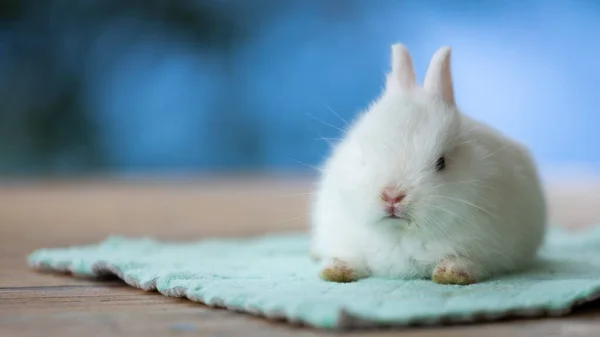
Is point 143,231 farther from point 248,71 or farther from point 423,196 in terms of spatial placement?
point 248,71

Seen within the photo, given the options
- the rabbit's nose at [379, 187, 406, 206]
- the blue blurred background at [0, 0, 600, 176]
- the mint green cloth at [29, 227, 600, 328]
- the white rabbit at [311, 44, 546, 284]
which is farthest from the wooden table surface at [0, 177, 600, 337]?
the blue blurred background at [0, 0, 600, 176]

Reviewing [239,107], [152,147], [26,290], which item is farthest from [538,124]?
[26,290]

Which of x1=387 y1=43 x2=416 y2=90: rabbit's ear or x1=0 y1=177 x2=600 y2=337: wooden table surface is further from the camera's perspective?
x1=387 y1=43 x2=416 y2=90: rabbit's ear

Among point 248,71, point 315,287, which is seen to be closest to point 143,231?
point 315,287

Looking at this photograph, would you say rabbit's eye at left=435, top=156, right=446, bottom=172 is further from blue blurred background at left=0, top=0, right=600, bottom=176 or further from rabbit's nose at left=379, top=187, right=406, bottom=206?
blue blurred background at left=0, top=0, right=600, bottom=176

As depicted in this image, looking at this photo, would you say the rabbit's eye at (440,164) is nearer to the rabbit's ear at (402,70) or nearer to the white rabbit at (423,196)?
the white rabbit at (423,196)

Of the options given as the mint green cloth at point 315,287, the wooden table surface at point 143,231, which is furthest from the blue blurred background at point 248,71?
the mint green cloth at point 315,287
